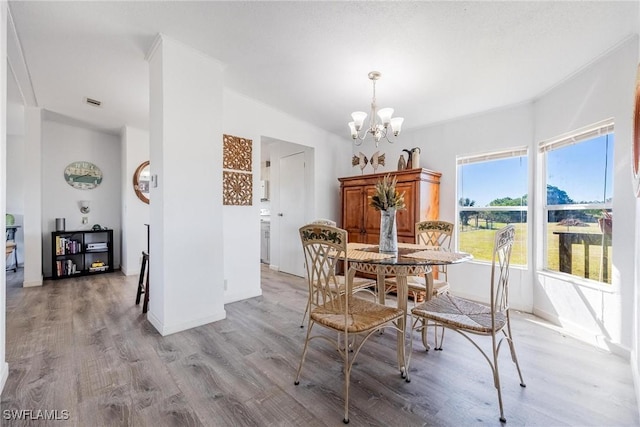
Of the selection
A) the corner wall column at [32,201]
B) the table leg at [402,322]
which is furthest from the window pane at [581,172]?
the corner wall column at [32,201]

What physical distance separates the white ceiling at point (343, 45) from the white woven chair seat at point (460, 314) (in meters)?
1.99

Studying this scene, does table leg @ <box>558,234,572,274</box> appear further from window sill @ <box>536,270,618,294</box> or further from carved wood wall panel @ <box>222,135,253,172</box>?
carved wood wall panel @ <box>222,135,253,172</box>

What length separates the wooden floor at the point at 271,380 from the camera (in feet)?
5.02

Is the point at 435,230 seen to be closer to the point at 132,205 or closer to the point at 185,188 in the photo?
the point at 185,188

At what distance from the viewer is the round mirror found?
15.8 feet

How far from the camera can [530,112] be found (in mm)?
3143

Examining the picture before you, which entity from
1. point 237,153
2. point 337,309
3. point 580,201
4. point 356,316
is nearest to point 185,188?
point 237,153

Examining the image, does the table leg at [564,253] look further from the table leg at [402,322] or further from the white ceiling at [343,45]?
the table leg at [402,322]

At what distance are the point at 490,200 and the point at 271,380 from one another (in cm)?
319

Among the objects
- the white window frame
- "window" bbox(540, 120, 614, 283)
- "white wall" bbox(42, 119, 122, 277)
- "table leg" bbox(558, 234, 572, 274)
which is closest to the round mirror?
"white wall" bbox(42, 119, 122, 277)

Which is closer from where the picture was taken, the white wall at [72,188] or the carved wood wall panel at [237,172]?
the carved wood wall panel at [237,172]

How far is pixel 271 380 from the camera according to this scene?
184 cm

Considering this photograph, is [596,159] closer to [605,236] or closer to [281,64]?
[605,236]

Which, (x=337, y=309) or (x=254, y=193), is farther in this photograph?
(x=254, y=193)
